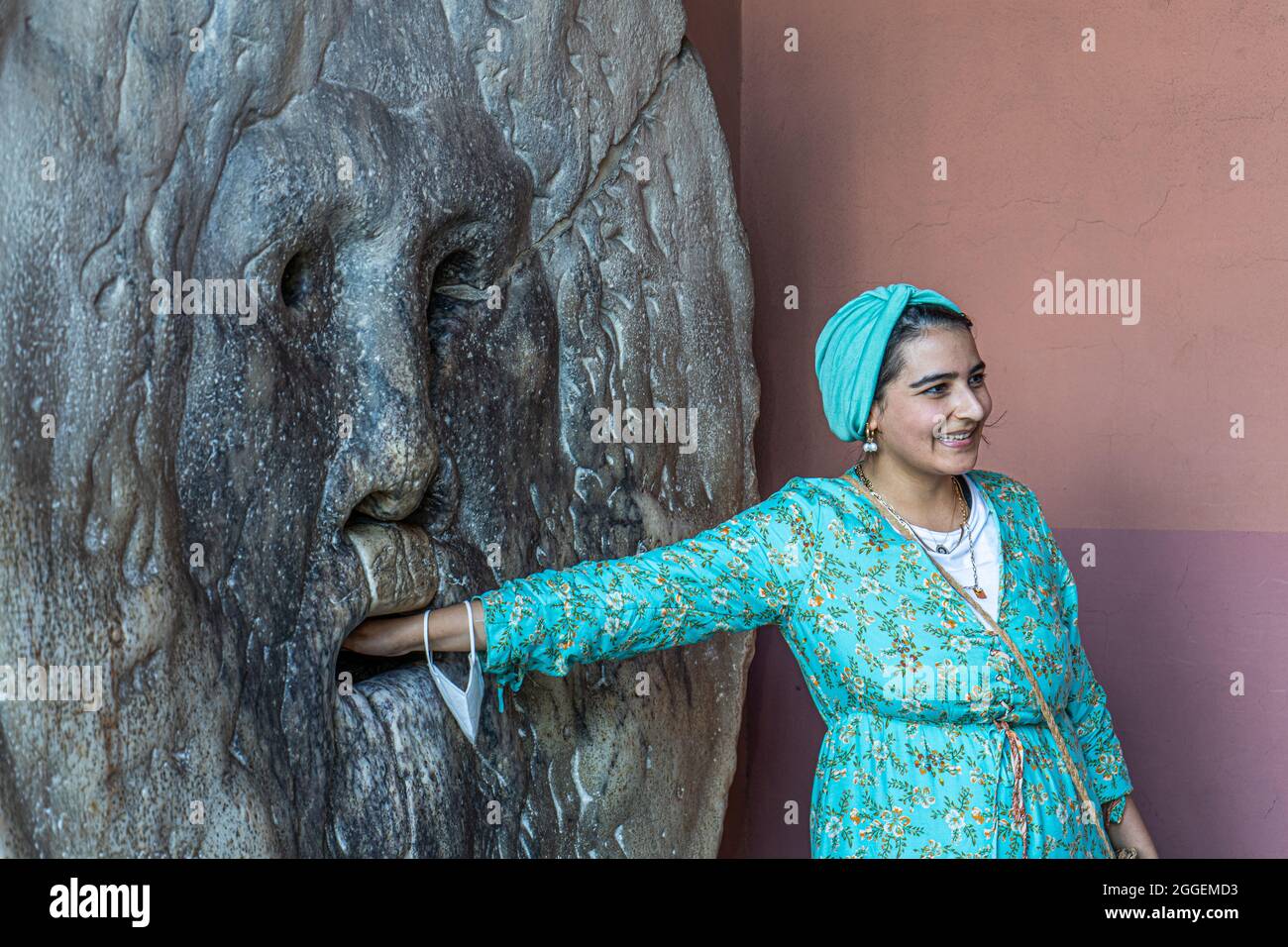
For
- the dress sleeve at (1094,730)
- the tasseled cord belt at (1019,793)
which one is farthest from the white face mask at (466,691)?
the dress sleeve at (1094,730)

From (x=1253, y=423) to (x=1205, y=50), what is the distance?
0.70 meters

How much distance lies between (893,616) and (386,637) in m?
0.61

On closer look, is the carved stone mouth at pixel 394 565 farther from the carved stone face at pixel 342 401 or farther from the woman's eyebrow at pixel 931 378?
the woman's eyebrow at pixel 931 378

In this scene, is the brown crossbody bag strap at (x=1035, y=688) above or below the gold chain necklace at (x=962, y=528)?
below

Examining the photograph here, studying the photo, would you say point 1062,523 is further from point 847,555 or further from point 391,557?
point 391,557

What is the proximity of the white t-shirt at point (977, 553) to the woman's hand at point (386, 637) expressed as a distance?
2.08ft

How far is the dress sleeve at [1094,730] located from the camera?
6.04 ft

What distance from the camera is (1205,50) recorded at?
2582 mm

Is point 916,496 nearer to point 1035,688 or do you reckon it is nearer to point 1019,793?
point 1035,688

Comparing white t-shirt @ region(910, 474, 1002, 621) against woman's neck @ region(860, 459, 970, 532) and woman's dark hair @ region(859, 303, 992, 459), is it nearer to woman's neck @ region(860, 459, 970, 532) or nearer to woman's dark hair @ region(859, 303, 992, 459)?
woman's neck @ region(860, 459, 970, 532)

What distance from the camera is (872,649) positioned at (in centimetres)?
168

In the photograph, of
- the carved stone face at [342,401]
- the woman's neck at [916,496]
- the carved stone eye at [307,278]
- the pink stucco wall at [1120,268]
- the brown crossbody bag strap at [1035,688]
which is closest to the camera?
the carved stone face at [342,401]

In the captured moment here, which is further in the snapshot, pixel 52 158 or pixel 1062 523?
pixel 1062 523

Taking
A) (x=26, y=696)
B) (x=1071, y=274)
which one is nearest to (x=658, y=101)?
(x=1071, y=274)
